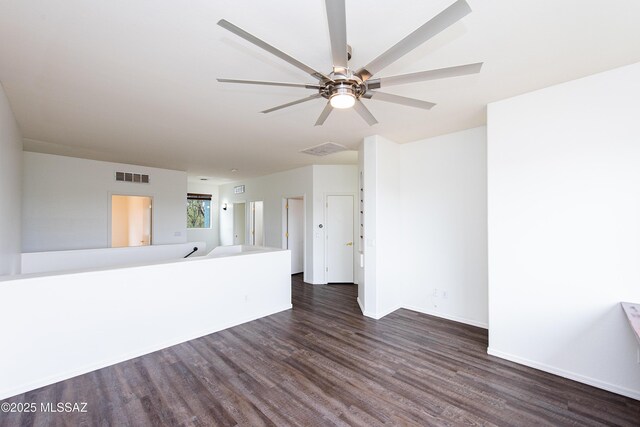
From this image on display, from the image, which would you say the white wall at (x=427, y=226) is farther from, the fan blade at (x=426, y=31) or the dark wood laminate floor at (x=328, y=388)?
the fan blade at (x=426, y=31)

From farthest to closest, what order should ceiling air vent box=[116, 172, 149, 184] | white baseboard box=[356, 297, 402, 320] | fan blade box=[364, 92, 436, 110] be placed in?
ceiling air vent box=[116, 172, 149, 184] < white baseboard box=[356, 297, 402, 320] < fan blade box=[364, 92, 436, 110]

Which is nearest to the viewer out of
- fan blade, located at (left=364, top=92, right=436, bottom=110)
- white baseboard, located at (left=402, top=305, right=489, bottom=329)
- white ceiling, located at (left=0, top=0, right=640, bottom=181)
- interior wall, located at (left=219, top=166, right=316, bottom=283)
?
white ceiling, located at (left=0, top=0, right=640, bottom=181)

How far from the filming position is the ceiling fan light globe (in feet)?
5.97

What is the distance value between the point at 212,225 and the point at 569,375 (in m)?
9.06

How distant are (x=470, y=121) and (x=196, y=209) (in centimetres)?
827

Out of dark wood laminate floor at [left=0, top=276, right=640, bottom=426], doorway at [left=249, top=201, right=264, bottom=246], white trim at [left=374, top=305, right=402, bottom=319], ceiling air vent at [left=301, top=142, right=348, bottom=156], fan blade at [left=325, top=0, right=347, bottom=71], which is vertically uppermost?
ceiling air vent at [left=301, top=142, right=348, bottom=156]

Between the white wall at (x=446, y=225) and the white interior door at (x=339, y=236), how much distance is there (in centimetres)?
187

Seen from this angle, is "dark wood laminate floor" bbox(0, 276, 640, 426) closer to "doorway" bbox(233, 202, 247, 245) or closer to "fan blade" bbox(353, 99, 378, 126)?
"fan blade" bbox(353, 99, 378, 126)

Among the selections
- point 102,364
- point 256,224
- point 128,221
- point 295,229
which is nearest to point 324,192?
point 295,229

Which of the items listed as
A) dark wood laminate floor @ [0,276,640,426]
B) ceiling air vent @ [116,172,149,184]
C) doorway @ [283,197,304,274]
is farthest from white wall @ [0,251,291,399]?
ceiling air vent @ [116,172,149,184]

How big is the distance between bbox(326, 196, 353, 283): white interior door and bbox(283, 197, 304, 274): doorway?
3.57 ft

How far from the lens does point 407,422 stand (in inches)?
81.4

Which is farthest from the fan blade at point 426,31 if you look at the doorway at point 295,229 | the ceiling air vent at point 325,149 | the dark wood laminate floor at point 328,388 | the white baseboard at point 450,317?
the doorway at point 295,229

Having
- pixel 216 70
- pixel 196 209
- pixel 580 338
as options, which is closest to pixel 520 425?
pixel 580 338
